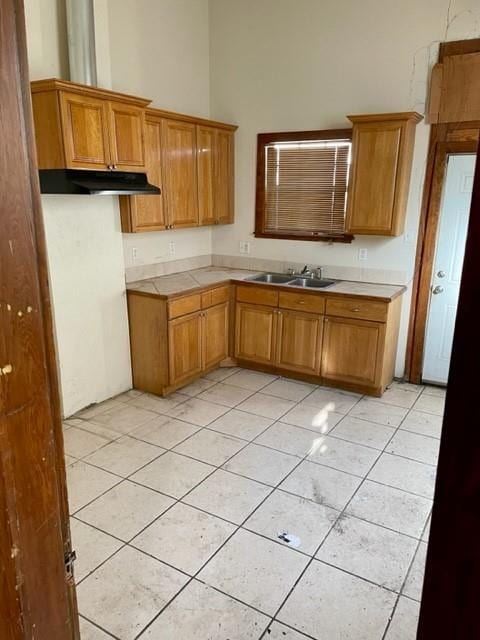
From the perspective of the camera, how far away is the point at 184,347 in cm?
402

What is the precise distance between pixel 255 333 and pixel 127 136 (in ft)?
6.78

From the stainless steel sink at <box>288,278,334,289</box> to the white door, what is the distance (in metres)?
0.94

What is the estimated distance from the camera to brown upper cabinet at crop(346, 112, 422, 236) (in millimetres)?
3713

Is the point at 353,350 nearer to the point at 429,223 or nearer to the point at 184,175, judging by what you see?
the point at 429,223

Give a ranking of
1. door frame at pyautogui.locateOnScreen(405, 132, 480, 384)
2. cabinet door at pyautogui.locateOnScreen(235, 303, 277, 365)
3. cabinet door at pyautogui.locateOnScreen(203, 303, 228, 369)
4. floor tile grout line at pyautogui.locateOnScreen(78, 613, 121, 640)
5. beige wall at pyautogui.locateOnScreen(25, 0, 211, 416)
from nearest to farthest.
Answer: floor tile grout line at pyautogui.locateOnScreen(78, 613, 121, 640) < beige wall at pyautogui.locateOnScreen(25, 0, 211, 416) < door frame at pyautogui.locateOnScreen(405, 132, 480, 384) < cabinet door at pyautogui.locateOnScreen(203, 303, 228, 369) < cabinet door at pyautogui.locateOnScreen(235, 303, 277, 365)

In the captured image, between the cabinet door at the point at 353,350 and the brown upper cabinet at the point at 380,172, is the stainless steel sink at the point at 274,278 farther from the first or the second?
the brown upper cabinet at the point at 380,172

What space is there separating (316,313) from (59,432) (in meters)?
3.34

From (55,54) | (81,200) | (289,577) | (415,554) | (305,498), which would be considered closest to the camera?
(289,577)

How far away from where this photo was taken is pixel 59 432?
3.06 ft

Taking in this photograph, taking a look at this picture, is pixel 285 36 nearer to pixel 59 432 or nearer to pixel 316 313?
pixel 316 313

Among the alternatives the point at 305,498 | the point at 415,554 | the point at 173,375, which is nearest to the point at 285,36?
the point at 173,375

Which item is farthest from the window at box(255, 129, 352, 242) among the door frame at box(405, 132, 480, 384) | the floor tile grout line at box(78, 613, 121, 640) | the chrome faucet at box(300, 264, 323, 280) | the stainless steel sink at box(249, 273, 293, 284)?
the floor tile grout line at box(78, 613, 121, 640)

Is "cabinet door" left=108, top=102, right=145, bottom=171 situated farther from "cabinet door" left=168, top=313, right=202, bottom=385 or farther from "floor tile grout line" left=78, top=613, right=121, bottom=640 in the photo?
"floor tile grout line" left=78, top=613, right=121, bottom=640

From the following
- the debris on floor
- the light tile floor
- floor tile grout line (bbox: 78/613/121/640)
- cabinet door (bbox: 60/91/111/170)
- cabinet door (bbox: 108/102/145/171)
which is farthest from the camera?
cabinet door (bbox: 108/102/145/171)
